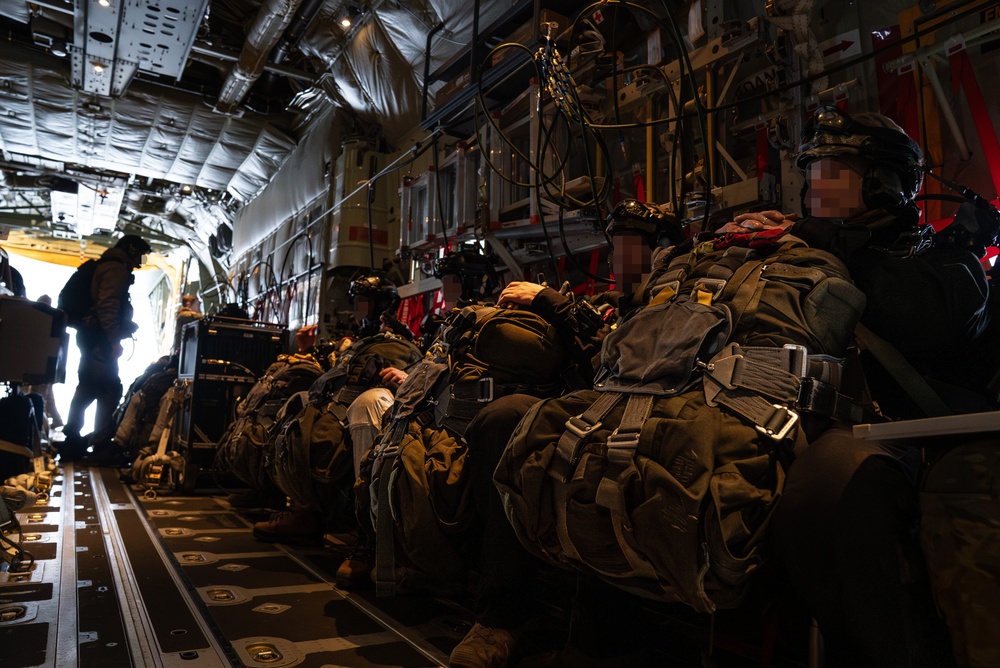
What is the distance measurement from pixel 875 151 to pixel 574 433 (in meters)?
1.14

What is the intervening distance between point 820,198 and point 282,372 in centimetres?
373

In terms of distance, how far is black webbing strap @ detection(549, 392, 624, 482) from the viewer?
150 centimetres

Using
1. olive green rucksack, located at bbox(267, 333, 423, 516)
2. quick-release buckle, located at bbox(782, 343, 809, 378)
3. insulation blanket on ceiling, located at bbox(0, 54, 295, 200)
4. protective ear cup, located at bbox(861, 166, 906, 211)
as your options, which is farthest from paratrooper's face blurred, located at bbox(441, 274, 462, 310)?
insulation blanket on ceiling, located at bbox(0, 54, 295, 200)

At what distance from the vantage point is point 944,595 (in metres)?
1.03

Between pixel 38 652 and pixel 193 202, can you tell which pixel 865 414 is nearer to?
pixel 38 652

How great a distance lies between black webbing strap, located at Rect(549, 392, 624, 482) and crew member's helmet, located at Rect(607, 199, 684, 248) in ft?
3.39

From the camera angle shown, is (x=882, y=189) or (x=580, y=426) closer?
(x=580, y=426)

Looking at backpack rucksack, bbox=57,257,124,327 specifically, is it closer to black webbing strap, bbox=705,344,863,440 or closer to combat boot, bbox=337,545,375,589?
combat boot, bbox=337,545,375,589

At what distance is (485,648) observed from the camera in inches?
73.6

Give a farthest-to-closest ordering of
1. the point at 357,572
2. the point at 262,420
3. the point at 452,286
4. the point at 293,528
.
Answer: the point at 262,420, the point at 293,528, the point at 452,286, the point at 357,572

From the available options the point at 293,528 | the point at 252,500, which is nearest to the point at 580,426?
the point at 293,528

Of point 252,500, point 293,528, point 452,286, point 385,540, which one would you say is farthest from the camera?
point 252,500

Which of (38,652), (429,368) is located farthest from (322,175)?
(38,652)

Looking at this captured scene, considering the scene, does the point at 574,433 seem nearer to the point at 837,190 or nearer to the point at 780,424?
the point at 780,424
